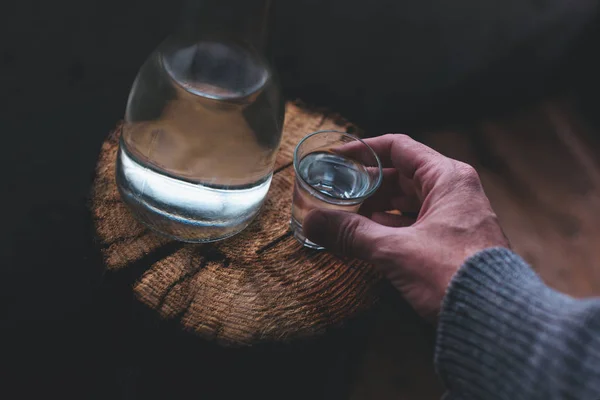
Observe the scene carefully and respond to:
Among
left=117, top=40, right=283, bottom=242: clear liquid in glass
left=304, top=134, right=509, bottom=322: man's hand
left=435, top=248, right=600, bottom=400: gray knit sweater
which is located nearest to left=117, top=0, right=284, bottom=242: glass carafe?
left=117, top=40, right=283, bottom=242: clear liquid in glass

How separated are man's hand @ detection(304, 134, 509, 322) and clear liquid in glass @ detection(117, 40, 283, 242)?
11 centimetres

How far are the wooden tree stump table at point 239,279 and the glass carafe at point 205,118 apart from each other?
59 millimetres

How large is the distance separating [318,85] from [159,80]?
30.8 inches

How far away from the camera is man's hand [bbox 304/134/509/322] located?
676 millimetres

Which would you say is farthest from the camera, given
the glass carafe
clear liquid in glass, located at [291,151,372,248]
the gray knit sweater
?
clear liquid in glass, located at [291,151,372,248]

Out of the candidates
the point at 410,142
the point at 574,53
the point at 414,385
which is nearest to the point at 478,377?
the point at 410,142

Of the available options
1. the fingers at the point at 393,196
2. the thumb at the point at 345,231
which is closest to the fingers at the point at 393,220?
the fingers at the point at 393,196

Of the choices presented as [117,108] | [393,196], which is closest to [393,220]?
[393,196]

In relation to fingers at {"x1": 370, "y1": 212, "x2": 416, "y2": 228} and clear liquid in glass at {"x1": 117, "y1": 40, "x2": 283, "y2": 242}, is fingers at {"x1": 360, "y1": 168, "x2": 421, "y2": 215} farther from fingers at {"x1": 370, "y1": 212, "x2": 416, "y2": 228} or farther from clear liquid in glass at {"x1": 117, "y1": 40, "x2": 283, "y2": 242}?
clear liquid in glass at {"x1": 117, "y1": 40, "x2": 283, "y2": 242}

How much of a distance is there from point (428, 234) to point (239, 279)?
250mm

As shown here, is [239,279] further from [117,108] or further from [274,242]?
[117,108]

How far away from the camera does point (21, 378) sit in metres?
1.09

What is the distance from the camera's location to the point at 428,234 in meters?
0.70

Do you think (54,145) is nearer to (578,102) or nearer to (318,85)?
(318,85)
